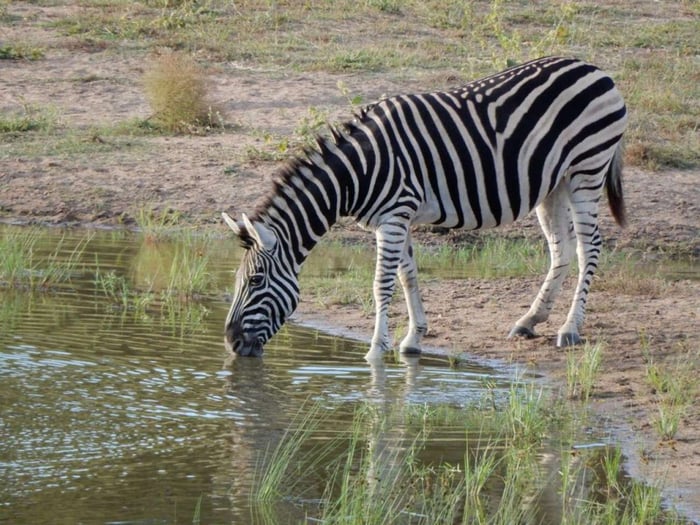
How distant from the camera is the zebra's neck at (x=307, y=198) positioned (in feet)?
26.6

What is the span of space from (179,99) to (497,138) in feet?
24.3

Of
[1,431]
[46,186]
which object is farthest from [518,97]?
[46,186]

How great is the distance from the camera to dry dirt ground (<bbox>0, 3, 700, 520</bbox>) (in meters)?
7.69

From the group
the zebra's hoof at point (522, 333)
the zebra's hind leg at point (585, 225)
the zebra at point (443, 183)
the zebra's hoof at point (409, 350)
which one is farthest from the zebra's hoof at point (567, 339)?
the zebra's hoof at point (409, 350)

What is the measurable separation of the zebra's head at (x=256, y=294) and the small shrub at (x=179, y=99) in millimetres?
7580

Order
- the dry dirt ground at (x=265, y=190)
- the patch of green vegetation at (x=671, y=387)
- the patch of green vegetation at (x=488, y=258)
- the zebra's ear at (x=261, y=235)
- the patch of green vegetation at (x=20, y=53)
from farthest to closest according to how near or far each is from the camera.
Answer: the patch of green vegetation at (x=20, y=53)
the patch of green vegetation at (x=488, y=258)
the zebra's ear at (x=261, y=235)
the dry dirt ground at (x=265, y=190)
the patch of green vegetation at (x=671, y=387)

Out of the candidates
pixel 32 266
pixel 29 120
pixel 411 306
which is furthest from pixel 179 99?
pixel 411 306

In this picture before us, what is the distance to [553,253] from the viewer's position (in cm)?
924

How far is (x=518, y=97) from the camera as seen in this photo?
29.0 feet

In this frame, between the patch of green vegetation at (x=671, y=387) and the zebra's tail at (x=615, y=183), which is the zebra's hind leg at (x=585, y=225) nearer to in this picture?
the zebra's tail at (x=615, y=183)

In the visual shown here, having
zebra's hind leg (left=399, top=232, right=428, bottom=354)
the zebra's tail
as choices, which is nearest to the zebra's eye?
zebra's hind leg (left=399, top=232, right=428, bottom=354)

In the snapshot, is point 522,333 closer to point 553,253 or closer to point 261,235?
point 553,253

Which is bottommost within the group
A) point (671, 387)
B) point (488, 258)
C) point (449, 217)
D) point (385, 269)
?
point (671, 387)

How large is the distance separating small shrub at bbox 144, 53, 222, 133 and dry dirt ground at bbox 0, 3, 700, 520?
30 centimetres
